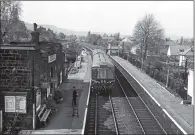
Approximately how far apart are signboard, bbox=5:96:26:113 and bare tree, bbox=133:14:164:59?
146 ft

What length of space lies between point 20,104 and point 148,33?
4695cm

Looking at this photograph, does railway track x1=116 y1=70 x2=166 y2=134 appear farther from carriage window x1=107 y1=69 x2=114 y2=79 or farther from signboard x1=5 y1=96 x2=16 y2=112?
signboard x1=5 y1=96 x2=16 y2=112

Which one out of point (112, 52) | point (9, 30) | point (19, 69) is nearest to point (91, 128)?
point (19, 69)

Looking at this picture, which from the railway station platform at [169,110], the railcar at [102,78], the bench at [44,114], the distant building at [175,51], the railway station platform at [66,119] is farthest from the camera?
the distant building at [175,51]

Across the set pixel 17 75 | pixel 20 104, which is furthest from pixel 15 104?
pixel 17 75

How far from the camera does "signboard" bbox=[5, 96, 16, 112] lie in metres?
14.8

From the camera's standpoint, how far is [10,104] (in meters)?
14.8

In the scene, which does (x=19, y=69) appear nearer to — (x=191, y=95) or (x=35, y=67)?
(x=35, y=67)

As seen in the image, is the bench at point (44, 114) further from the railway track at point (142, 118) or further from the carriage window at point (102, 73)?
the carriage window at point (102, 73)

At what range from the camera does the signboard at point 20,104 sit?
14.8 meters

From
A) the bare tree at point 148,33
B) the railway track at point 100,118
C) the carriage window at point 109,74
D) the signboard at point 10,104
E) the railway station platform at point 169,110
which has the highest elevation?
the bare tree at point 148,33

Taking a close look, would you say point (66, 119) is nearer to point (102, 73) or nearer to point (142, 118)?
point (142, 118)

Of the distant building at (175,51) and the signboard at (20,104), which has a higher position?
the distant building at (175,51)

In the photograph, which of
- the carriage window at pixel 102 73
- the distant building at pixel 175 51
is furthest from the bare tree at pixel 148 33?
the carriage window at pixel 102 73
